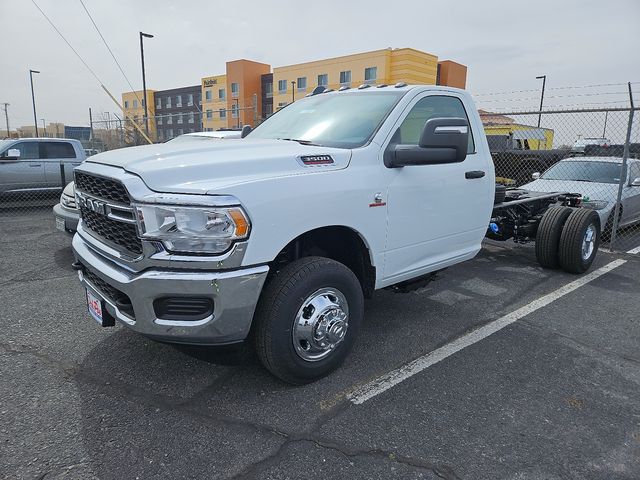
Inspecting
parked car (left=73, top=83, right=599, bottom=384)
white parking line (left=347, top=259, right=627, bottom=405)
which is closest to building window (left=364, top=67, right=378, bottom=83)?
white parking line (left=347, top=259, right=627, bottom=405)

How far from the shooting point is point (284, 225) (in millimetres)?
2709

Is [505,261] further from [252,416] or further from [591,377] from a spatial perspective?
[252,416]

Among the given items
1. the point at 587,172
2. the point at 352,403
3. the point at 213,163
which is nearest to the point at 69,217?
the point at 213,163

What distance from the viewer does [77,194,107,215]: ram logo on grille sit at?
2.86m

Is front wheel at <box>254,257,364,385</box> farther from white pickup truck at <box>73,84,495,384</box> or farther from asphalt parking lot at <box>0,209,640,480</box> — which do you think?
asphalt parking lot at <box>0,209,640,480</box>

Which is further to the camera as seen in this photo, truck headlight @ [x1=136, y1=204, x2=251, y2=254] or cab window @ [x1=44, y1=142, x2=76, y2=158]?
cab window @ [x1=44, y1=142, x2=76, y2=158]

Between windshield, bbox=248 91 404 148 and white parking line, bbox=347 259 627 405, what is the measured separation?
1.68 meters

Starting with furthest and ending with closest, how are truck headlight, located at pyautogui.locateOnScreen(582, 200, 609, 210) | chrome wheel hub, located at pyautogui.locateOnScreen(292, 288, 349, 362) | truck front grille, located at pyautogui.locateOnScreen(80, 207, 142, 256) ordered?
truck headlight, located at pyautogui.locateOnScreen(582, 200, 609, 210), chrome wheel hub, located at pyautogui.locateOnScreen(292, 288, 349, 362), truck front grille, located at pyautogui.locateOnScreen(80, 207, 142, 256)

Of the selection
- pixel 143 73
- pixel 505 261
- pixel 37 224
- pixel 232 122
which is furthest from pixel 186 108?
pixel 505 261

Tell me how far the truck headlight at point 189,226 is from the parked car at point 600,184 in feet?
22.6

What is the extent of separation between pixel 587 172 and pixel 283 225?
8115 millimetres

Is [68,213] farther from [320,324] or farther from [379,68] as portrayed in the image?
[379,68]

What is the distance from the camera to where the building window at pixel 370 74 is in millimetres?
43869

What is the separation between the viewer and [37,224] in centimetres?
916
